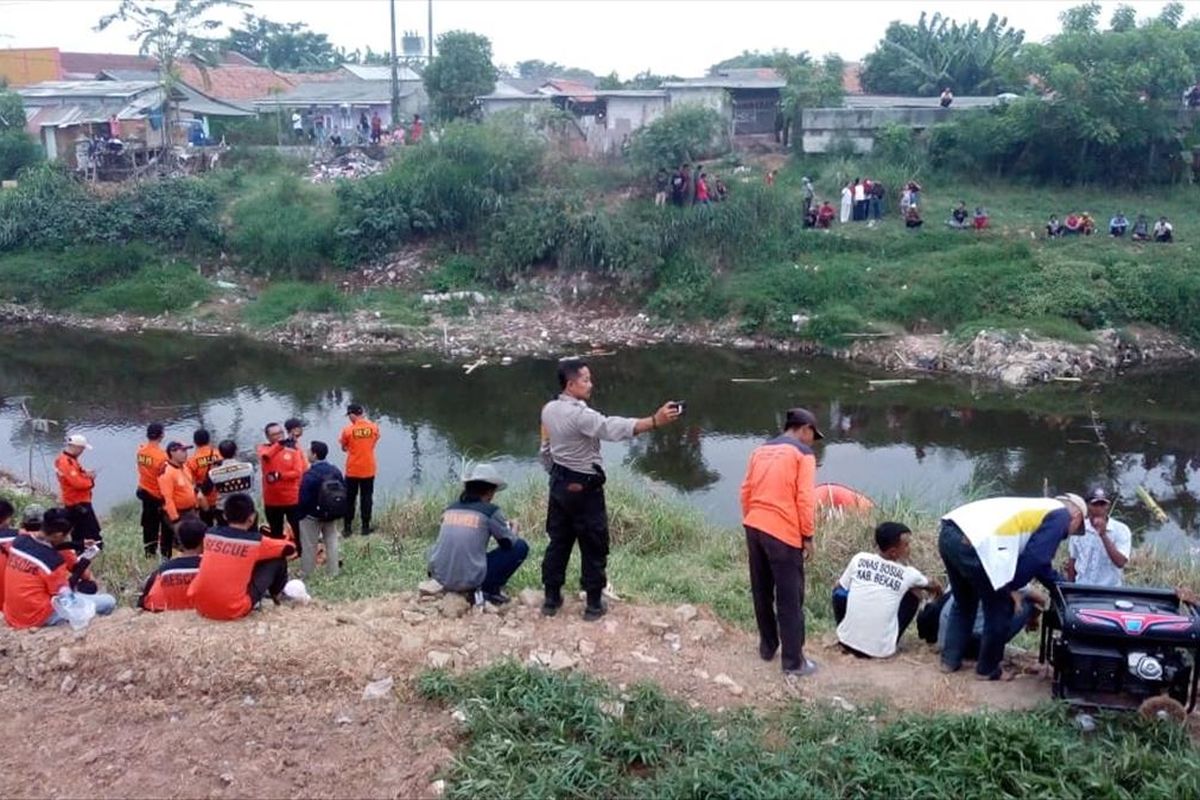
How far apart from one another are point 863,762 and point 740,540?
4971mm

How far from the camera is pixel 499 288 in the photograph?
2577 centimetres

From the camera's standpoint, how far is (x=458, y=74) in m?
30.7

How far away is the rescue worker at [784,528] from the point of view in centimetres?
563

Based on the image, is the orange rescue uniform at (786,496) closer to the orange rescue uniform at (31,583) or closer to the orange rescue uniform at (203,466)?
the orange rescue uniform at (31,583)

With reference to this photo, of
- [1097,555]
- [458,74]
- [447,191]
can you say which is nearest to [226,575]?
[1097,555]

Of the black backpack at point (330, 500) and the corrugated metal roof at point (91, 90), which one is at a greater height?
the corrugated metal roof at point (91, 90)

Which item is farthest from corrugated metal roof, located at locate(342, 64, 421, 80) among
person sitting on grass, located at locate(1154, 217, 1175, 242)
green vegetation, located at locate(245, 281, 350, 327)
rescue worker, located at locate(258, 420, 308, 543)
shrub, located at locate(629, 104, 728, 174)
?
rescue worker, located at locate(258, 420, 308, 543)

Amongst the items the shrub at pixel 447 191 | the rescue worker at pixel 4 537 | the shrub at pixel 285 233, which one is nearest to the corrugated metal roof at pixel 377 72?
the shrub at pixel 285 233

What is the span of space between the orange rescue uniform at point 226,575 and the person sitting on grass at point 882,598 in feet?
10.8

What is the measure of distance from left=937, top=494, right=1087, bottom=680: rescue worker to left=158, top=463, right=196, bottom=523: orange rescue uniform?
225 inches

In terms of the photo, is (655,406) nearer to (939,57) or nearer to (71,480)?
(71,480)

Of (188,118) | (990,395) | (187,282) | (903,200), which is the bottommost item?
(990,395)

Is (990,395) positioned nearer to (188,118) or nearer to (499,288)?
(499,288)

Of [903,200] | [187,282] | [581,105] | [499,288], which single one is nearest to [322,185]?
[187,282]
